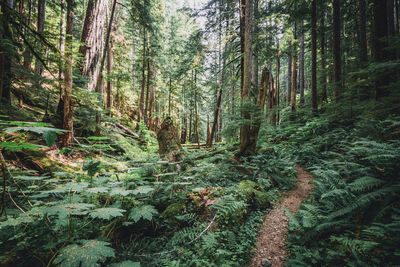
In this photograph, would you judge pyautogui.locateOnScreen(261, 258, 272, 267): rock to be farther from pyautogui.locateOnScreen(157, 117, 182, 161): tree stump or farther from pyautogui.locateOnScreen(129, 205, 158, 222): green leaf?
pyautogui.locateOnScreen(157, 117, 182, 161): tree stump

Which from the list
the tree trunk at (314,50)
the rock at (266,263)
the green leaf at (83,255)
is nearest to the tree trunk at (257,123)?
the rock at (266,263)

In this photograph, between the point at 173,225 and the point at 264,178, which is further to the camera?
the point at 264,178

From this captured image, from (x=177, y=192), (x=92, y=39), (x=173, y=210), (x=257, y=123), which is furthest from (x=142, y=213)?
(x=92, y=39)

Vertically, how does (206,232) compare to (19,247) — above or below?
below

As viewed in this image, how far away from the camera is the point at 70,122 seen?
4906 mm

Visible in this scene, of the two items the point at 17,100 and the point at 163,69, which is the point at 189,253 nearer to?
the point at 17,100

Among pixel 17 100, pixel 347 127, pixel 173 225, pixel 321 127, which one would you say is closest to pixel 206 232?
pixel 173 225

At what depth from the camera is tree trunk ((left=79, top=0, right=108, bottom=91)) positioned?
20.2 feet

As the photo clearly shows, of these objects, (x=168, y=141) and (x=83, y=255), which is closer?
(x=83, y=255)

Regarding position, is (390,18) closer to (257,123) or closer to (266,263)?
(257,123)

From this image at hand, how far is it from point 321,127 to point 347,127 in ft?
3.81

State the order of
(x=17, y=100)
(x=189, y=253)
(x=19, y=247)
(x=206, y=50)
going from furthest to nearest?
(x=206, y=50), (x=17, y=100), (x=189, y=253), (x=19, y=247)

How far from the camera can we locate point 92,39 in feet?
20.7

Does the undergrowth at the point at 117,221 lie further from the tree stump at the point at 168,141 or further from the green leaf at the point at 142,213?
the tree stump at the point at 168,141
